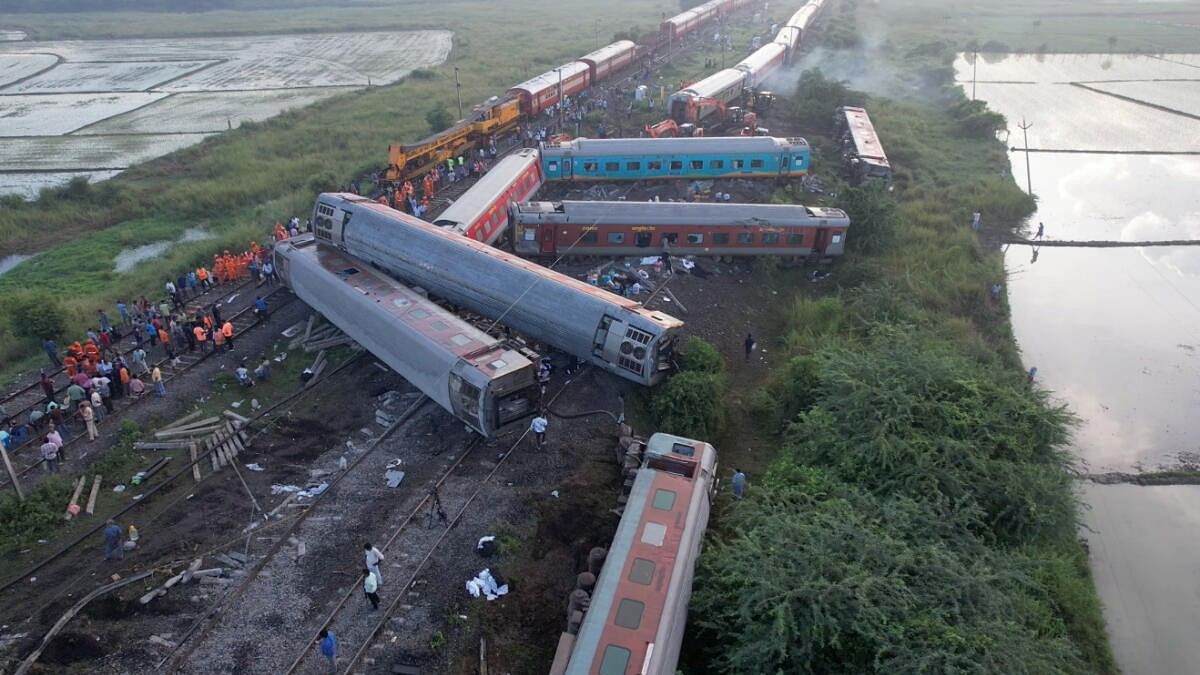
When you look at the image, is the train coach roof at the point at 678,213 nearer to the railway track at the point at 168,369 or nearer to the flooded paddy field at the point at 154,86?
the railway track at the point at 168,369

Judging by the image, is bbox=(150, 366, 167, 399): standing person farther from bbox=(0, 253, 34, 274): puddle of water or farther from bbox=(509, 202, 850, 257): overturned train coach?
bbox=(0, 253, 34, 274): puddle of water

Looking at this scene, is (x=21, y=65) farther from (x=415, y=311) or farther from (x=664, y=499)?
(x=664, y=499)

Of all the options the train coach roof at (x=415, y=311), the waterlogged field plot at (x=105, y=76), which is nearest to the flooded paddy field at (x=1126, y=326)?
the train coach roof at (x=415, y=311)

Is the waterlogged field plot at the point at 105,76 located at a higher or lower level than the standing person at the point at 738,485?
higher

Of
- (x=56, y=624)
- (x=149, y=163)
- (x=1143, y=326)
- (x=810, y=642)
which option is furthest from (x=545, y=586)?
(x=149, y=163)

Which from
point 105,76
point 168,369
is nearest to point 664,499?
point 168,369

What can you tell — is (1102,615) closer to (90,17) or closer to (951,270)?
(951,270)

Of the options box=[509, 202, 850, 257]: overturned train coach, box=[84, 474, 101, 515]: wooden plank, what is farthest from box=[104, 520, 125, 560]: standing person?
box=[509, 202, 850, 257]: overturned train coach
